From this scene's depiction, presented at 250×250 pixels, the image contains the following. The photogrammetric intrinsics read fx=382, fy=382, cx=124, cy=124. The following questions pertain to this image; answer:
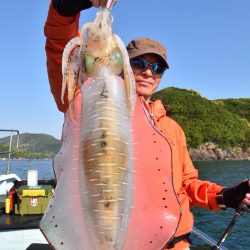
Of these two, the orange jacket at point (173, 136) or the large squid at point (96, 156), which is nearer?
the large squid at point (96, 156)

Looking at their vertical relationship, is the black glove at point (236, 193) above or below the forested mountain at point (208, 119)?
below

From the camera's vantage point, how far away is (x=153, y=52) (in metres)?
3.22

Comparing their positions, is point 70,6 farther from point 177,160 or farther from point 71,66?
point 177,160

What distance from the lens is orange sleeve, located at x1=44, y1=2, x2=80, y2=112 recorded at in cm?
254

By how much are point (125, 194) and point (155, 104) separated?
59.0 inches

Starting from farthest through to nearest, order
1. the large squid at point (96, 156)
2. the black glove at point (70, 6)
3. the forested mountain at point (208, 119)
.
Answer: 1. the forested mountain at point (208, 119)
2. the black glove at point (70, 6)
3. the large squid at point (96, 156)

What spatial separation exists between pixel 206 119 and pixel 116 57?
466 feet

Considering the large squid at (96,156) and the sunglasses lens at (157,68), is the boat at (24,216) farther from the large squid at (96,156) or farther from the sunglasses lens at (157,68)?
the large squid at (96,156)

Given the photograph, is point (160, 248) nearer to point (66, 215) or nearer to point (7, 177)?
point (66, 215)

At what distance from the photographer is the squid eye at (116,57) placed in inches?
86.1

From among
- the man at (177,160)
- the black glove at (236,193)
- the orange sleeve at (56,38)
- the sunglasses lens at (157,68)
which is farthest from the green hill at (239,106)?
the orange sleeve at (56,38)

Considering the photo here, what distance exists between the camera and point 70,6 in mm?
2422

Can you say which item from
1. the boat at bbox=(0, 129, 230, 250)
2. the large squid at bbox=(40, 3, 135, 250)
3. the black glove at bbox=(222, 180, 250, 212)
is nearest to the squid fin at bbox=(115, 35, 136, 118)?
the large squid at bbox=(40, 3, 135, 250)

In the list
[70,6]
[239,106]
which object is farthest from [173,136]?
[239,106]
